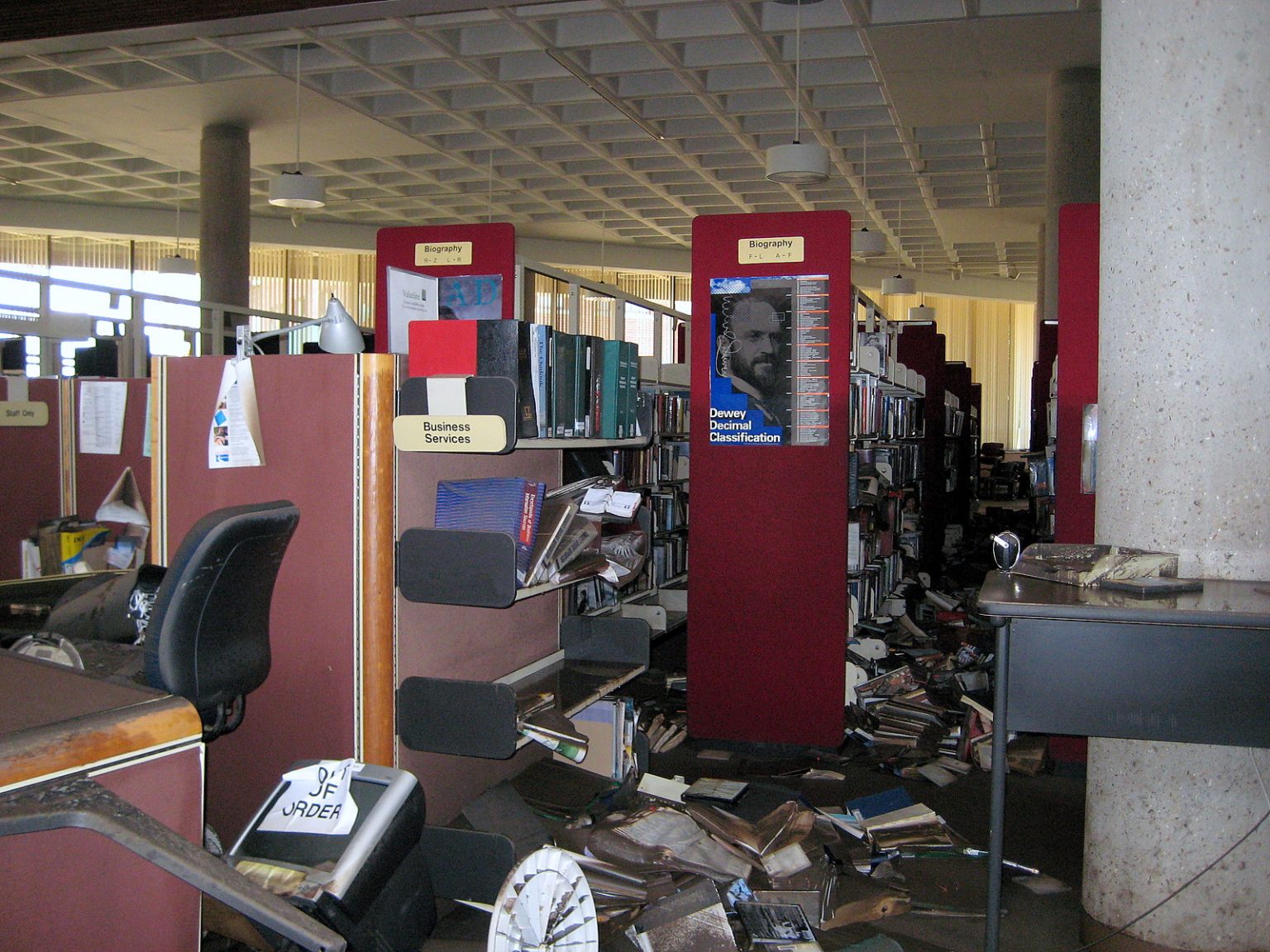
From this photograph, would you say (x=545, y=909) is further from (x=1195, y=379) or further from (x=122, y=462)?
(x=122, y=462)

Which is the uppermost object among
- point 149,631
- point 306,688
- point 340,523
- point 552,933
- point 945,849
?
point 340,523

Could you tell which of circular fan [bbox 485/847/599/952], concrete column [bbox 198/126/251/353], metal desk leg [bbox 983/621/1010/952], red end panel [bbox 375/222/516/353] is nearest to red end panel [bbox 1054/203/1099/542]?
metal desk leg [bbox 983/621/1010/952]

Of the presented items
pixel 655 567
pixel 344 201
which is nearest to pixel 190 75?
pixel 344 201

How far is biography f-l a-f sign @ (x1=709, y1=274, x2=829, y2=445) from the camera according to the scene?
13.6 feet

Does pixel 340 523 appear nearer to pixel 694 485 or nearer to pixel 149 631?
pixel 149 631

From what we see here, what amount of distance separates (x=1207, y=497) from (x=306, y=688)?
2274 millimetres

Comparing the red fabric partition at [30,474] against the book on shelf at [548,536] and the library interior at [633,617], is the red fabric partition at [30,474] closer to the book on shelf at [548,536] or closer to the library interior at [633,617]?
the library interior at [633,617]

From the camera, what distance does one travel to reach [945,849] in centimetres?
323

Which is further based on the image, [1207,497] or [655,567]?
[655,567]

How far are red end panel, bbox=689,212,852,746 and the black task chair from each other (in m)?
2.27

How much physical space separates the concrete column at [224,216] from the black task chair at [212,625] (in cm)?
837

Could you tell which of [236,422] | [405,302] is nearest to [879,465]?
[405,302]

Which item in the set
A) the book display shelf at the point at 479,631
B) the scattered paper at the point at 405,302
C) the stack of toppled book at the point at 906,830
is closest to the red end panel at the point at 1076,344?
the stack of toppled book at the point at 906,830

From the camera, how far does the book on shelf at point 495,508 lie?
271 centimetres
